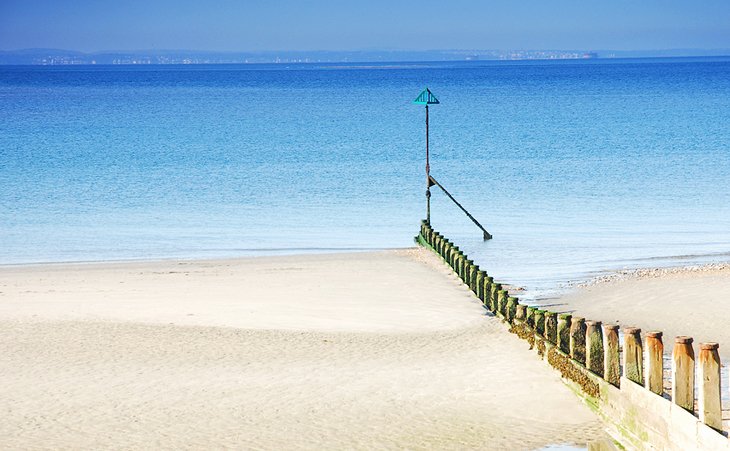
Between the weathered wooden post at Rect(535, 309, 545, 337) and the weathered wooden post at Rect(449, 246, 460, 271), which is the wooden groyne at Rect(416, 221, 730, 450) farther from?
the weathered wooden post at Rect(449, 246, 460, 271)

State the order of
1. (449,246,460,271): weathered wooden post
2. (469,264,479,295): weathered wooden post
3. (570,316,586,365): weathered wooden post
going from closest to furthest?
(570,316,586,365): weathered wooden post, (469,264,479,295): weathered wooden post, (449,246,460,271): weathered wooden post

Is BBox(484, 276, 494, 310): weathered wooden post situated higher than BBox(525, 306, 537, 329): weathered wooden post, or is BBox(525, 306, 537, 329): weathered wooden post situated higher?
BBox(484, 276, 494, 310): weathered wooden post

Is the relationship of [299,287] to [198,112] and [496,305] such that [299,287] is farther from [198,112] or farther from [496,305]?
[198,112]

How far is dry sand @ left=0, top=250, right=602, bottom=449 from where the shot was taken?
12.0m

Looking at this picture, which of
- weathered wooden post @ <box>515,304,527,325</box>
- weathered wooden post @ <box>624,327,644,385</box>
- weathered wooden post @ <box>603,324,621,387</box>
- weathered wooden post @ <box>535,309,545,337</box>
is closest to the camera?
→ weathered wooden post @ <box>624,327,644,385</box>

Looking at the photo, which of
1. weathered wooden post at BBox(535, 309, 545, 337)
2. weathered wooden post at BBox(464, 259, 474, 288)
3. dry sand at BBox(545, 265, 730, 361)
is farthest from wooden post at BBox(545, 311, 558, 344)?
weathered wooden post at BBox(464, 259, 474, 288)

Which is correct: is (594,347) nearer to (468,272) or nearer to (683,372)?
(683,372)

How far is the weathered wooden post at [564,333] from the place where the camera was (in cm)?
1309

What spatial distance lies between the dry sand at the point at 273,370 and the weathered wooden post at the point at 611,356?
0.71 metres

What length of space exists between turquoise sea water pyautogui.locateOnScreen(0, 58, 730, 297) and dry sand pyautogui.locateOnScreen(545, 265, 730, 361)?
130 centimetres

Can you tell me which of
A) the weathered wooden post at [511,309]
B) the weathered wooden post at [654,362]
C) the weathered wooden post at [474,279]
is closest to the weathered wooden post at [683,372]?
the weathered wooden post at [654,362]

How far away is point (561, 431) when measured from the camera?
11.8 m

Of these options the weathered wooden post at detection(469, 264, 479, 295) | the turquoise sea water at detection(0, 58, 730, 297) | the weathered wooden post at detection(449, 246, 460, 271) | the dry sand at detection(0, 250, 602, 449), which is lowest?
the dry sand at detection(0, 250, 602, 449)

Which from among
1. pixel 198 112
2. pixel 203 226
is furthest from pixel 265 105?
pixel 203 226
